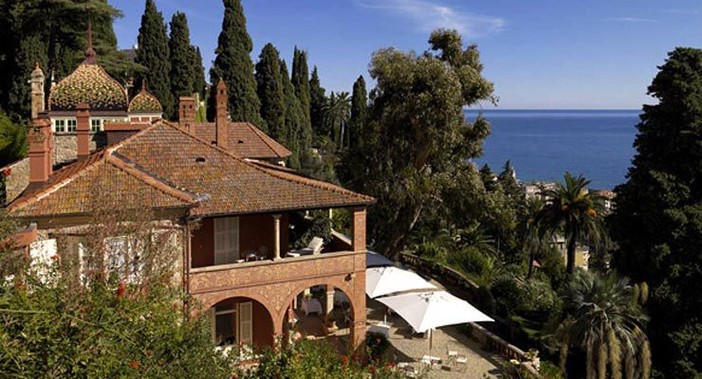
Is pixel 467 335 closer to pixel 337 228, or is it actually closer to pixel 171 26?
pixel 337 228

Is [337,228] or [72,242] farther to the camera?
[337,228]

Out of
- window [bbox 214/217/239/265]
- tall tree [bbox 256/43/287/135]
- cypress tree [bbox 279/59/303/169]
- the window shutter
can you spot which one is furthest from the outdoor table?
tall tree [bbox 256/43/287/135]

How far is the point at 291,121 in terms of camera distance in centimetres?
5775

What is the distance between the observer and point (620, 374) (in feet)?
59.4

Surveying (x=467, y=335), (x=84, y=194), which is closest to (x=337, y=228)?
(x=467, y=335)

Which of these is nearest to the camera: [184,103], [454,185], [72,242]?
[72,242]

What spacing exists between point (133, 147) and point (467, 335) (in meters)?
13.7

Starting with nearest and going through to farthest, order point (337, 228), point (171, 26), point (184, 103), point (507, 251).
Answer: point (184, 103) < point (337, 228) < point (507, 251) < point (171, 26)

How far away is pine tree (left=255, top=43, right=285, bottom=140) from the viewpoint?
52469 mm

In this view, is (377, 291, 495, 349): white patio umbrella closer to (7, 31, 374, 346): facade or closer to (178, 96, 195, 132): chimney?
(7, 31, 374, 346): facade

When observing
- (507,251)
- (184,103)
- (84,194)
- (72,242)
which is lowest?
(507,251)

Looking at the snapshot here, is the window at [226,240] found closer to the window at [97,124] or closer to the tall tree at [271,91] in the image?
the window at [97,124]

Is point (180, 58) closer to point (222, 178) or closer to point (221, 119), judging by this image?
point (221, 119)

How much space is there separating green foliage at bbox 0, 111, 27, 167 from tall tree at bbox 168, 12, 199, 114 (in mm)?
18471
